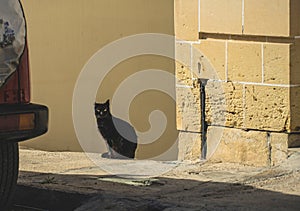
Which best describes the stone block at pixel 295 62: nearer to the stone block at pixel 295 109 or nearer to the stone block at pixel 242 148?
the stone block at pixel 295 109

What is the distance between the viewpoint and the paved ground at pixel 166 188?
21.0 feet

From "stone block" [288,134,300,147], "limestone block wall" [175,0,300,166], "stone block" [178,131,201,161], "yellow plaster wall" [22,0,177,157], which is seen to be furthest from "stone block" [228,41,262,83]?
"yellow plaster wall" [22,0,177,157]

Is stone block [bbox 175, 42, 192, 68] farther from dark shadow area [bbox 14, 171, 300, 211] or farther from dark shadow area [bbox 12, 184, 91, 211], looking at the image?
dark shadow area [bbox 12, 184, 91, 211]

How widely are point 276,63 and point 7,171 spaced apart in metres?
2.52

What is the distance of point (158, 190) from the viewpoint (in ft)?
23.0

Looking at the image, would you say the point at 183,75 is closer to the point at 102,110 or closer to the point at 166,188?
the point at 166,188

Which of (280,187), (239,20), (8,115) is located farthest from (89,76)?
(8,115)

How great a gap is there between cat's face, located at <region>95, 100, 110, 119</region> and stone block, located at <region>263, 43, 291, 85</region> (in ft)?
7.87

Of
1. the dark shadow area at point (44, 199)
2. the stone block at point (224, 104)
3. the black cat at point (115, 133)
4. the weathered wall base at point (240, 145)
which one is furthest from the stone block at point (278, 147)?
the black cat at point (115, 133)

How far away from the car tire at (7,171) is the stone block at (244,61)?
7.40 ft

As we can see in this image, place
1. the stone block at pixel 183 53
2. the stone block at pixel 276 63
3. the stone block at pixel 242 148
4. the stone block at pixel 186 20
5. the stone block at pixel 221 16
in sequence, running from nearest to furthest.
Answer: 1. the stone block at pixel 276 63
2. the stone block at pixel 221 16
3. the stone block at pixel 242 148
4. the stone block at pixel 186 20
5. the stone block at pixel 183 53

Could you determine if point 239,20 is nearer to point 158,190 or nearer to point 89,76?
point 158,190

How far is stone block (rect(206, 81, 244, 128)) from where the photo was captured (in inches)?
307

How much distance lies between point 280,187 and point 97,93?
3.28m
